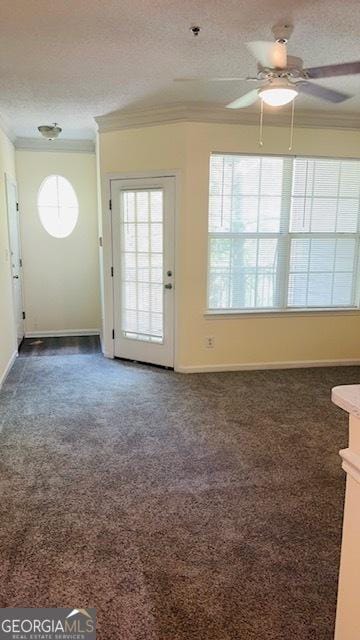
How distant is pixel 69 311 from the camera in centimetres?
631

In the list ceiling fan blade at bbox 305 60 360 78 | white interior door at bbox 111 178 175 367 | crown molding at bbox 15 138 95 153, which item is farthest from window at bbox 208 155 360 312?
crown molding at bbox 15 138 95 153

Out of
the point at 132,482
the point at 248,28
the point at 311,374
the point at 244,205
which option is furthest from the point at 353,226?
the point at 132,482

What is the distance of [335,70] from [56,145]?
434cm

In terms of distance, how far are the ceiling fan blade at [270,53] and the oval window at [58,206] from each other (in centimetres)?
415

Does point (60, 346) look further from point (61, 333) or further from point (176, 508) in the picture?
point (176, 508)

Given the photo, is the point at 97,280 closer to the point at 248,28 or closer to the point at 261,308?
the point at 261,308

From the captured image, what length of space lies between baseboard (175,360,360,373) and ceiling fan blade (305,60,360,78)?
116 inches

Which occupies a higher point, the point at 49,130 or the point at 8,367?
the point at 49,130

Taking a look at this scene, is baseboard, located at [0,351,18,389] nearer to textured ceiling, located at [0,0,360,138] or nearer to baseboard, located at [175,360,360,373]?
baseboard, located at [175,360,360,373]

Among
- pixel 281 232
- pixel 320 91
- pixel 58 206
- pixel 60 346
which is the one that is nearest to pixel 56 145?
pixel 58 206

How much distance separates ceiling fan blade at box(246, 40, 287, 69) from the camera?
2.17 m

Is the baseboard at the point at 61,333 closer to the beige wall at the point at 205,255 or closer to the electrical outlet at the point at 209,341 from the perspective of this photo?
the beige wall at the point at 205,255

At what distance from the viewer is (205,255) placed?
14.8 feet

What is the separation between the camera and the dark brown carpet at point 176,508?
180 centimetres
